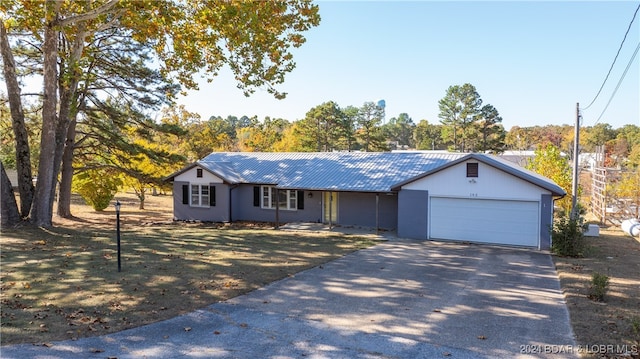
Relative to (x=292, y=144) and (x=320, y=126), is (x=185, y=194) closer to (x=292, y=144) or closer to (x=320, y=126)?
(x=292, y=144)

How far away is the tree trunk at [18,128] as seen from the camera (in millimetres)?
16375

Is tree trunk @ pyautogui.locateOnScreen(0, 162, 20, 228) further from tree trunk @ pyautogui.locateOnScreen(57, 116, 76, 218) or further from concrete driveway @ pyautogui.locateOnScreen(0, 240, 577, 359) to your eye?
concrete driveway @ pyautogui.locateOnScreen(0, 240, 577, 359)

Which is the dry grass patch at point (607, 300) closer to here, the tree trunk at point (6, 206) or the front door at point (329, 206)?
the front door at point (329, 206)

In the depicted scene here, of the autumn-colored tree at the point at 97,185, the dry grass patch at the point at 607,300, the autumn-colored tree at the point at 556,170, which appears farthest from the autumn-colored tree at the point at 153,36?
the autumn-colored tree at the point at 556,170

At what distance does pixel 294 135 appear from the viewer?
53.0 metres

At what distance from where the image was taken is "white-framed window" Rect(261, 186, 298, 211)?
22.6 metres

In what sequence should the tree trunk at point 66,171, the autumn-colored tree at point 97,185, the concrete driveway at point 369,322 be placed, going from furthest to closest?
1. the autumn-colored tree at point 97,185
2. the tree trunk at point 66,171
3. the concrete driveway at point 369,322

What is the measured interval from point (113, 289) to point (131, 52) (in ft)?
53.8

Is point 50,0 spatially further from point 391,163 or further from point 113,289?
point 391,163

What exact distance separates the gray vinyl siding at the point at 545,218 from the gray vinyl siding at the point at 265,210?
403 inches

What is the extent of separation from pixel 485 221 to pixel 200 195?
585 inches

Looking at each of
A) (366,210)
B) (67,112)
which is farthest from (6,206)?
(366,210)

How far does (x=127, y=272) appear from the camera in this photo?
423 inches

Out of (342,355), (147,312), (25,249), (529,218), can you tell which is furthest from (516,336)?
(25,249)
